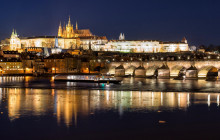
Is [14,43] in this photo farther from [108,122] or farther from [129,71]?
[108,122]

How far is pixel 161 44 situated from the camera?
184 meters

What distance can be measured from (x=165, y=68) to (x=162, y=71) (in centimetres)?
92

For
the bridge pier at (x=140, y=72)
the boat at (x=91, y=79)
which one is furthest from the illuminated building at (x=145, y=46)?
the boat at (x=91, y=79)

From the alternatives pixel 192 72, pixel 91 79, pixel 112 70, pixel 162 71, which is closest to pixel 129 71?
pixel 112 70

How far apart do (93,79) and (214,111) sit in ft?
130

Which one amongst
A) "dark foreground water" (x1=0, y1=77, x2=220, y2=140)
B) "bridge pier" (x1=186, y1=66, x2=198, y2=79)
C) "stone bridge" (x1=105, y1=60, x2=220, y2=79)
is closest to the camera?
"dark foreground water" (x1=0, y1=77, x2=220, y2=140)

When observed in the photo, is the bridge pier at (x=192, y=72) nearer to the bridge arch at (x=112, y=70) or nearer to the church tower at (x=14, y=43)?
the bridge arch at (x=112, y=70)

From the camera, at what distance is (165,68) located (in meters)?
79.7

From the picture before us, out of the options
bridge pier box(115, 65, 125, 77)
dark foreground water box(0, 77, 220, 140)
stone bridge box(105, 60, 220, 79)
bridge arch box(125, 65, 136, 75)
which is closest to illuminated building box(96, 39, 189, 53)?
stone bridge box(105, 60, 220, 79)

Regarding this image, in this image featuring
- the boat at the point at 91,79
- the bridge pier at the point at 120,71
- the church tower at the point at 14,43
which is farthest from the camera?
the church tower at the point at 14,43

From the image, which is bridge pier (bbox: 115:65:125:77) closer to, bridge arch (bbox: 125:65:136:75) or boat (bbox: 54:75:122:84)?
bridge arch (bbox: 125:65:136:75)

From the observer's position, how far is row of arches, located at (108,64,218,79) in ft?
247

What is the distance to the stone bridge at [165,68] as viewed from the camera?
246 feet

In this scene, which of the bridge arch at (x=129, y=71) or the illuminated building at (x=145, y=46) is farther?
the illuminated building at (x=145, y=46)
